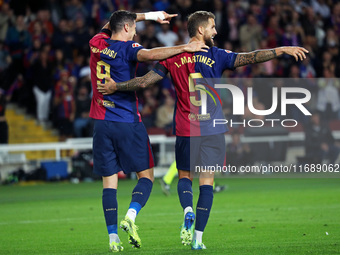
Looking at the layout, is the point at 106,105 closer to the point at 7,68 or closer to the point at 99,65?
the point at 99,65

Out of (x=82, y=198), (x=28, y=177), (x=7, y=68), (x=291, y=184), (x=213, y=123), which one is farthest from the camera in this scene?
(x=7, y=68)

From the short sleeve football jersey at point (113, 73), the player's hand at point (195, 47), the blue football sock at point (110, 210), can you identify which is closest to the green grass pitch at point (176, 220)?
the blue football sock at point (110, 210)

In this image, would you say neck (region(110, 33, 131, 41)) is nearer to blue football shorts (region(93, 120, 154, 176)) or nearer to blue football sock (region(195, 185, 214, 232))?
blue football shorts (region(93, 120, 154, 176))

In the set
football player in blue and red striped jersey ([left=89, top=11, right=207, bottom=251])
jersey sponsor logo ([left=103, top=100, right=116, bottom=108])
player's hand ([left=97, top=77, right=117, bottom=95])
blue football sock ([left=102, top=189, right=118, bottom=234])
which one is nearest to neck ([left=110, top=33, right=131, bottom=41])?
football player in blue and red striped jersey ([left=89, top=11, right=207, bottom=251])

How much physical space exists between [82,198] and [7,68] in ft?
21.1

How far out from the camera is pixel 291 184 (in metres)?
16.5

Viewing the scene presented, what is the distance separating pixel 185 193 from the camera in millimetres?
7414

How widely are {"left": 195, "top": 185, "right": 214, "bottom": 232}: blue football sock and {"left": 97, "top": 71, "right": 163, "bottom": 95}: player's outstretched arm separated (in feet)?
3.84

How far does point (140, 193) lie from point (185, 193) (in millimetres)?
468

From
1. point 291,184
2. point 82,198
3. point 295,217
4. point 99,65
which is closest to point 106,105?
point 99,65

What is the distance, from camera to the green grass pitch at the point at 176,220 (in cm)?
771

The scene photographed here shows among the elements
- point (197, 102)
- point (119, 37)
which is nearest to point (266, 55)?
point (197, 102)

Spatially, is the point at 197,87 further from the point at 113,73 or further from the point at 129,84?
the point at 113,73

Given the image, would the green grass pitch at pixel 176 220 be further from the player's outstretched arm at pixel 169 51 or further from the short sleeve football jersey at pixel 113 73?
the player's outstretched arm at pixel 169 51
